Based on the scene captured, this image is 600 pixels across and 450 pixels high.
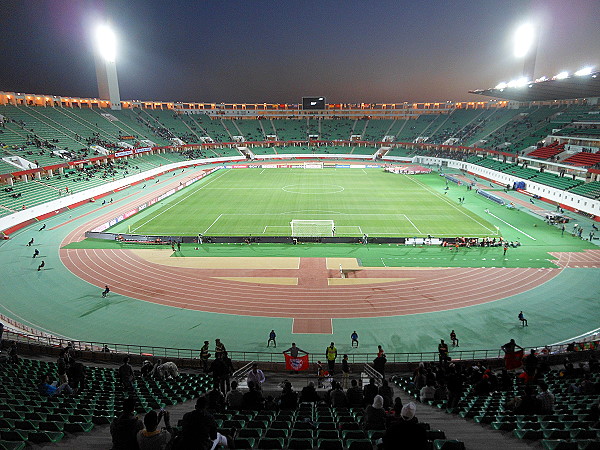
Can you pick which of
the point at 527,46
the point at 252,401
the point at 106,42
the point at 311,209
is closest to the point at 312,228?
the point at 311,209

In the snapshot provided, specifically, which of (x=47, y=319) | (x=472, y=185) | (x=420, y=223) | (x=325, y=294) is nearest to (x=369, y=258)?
(x=325, y=294)

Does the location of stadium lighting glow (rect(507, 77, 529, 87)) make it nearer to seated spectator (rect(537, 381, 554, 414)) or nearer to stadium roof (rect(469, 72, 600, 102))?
stadium roof (rect(469, 72, 600, 102))

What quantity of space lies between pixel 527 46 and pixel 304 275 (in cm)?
8787

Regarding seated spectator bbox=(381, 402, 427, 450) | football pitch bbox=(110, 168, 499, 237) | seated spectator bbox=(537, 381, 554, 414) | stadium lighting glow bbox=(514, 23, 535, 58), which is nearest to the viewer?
seated spectator bbox=(381, 402, 427, 450)

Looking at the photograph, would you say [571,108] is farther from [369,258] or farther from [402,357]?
[402,357]

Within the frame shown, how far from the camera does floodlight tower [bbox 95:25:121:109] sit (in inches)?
3588

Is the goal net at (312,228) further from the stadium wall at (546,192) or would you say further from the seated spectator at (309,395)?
the stadium wall at (546,192)

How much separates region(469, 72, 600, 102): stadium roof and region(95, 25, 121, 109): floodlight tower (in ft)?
290

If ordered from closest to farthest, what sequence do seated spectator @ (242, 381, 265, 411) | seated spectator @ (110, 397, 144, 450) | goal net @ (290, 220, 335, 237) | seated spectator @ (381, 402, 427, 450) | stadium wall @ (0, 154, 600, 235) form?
1. seated spectator @ (381, 402, 427, 450)
2. seated spectator @ (110, 397, 144, 450)
3. seated spectator @ (242, 381, 265, 411)
4. goal net @ (290, 220, 335, 237)
5. stadium wall @ (0, 154, 600, 235)

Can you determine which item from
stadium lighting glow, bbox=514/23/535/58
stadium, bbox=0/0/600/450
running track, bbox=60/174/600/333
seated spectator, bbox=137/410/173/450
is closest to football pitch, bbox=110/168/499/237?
stadium, bbox=0/0/600/450

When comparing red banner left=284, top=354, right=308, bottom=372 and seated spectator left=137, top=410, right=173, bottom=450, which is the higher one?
seated spectator left=137, top=410, right=173, bottom=450

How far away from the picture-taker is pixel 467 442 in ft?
24.0

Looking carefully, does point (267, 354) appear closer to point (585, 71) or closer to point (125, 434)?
point (125, 434)

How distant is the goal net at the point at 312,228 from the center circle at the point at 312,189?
1791 cm
